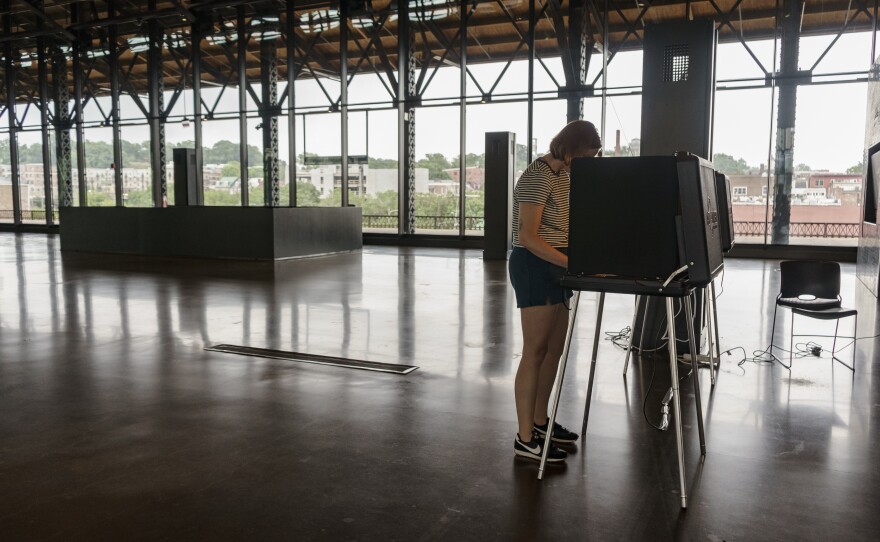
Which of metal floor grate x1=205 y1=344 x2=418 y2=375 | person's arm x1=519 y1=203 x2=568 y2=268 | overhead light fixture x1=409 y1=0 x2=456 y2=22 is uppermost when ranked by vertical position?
overhead light fixture x1=409 y1=0 x2=456 y2=22

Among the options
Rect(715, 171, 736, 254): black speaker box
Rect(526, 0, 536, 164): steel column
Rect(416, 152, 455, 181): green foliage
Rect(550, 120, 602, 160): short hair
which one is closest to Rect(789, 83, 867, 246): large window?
Rect(526, 0, 536, 164): steel column

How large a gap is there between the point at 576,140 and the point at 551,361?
3.40ft

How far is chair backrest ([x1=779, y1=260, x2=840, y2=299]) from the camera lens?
5434mm

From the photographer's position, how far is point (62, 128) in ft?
70.9

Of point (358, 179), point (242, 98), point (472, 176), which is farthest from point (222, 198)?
point (472, 176)

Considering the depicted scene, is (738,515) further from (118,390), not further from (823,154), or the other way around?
(823,154)

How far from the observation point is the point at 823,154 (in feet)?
Result: 43.0

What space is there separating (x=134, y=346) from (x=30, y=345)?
87cm

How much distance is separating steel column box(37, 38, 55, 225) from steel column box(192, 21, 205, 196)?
553 cm

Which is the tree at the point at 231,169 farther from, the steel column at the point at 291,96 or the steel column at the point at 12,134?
the steel column at the point at 12,134

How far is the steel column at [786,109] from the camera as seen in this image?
42.9 feet

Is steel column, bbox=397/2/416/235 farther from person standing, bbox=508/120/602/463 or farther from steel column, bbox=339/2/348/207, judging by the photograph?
person standing, bbox=508/120/602/463

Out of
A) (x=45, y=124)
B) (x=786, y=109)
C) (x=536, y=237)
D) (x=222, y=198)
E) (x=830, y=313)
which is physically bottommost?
(x=830, y=313)

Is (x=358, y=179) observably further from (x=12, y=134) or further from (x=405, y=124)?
(x=12, y=134)
